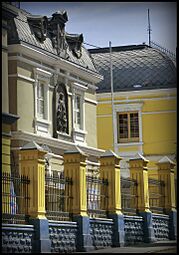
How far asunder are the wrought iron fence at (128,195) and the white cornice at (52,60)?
6.48m

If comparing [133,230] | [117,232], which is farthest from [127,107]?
[117,232]

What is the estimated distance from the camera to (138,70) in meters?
36.2

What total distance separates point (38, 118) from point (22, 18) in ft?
11.6

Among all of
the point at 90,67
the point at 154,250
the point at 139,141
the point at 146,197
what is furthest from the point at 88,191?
the point at 139,141

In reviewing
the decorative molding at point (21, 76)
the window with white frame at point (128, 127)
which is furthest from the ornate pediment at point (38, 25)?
the window with white frame at point (128, 127)

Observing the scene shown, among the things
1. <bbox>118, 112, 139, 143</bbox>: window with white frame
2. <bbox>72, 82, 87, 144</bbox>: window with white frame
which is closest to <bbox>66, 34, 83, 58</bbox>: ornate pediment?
<bbox>72, 82, 87, 144</bbox>: window with white frame

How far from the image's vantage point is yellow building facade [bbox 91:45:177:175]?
113ft

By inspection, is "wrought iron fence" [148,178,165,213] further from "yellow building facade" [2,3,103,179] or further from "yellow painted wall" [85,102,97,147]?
"yellow painted wall" [85,102,97,147]

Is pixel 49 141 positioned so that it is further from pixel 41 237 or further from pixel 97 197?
pixel 41 237

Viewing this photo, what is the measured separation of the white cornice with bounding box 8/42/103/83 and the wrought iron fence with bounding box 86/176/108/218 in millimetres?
7261

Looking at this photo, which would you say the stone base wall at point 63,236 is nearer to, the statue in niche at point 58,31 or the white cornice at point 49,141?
the white cornice at point 49,141

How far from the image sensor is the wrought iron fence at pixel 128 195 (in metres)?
20.5

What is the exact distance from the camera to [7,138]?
18.8 meters

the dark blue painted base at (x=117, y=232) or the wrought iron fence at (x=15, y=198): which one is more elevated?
the wrought iron fence at (x=15, y=198)
